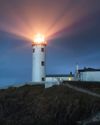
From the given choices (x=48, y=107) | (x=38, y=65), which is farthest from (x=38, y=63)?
(x=48, y=107)

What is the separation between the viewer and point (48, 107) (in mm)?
29250

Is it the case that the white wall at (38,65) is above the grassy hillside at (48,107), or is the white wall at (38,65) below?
above

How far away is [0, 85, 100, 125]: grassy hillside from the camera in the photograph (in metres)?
26.4

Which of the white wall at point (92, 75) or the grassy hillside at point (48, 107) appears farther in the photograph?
the white wall at point (92, 75)

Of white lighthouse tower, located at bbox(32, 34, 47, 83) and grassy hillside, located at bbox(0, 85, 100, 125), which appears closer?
grassy hillside, located at bbox(0, 85, 100, 125)

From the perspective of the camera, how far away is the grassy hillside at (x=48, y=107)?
86.7ft

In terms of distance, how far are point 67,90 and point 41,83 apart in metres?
8.93

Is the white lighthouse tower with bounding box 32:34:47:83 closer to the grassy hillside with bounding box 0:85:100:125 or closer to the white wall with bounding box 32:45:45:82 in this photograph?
the white wall with bounding box 32:45:45:82

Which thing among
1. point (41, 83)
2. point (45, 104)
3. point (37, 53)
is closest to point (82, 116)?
point (45, 104)

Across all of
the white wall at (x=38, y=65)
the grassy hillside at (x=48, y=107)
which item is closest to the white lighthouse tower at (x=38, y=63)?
the white wall at (x=38, y=65)

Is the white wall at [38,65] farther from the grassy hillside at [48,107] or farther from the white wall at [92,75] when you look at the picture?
the grassy hillside at [48,107]

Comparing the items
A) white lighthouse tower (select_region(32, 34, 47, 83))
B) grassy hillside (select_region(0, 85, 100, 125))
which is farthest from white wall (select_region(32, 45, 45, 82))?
grassy hillside (select_region(0, 85, 100, 125))

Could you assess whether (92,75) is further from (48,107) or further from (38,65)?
(48,107)

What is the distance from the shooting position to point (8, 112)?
3067cm
